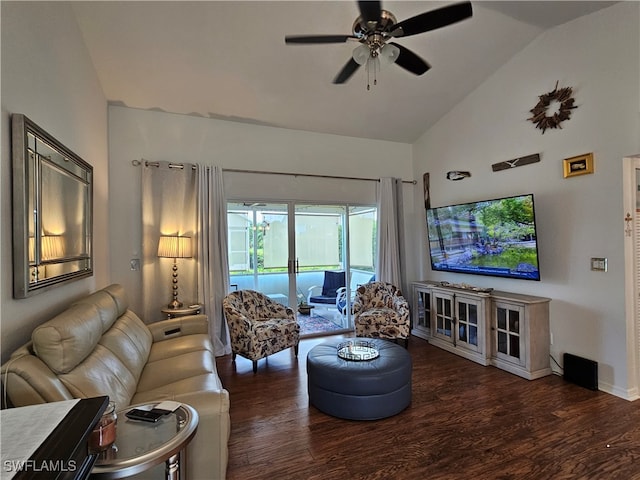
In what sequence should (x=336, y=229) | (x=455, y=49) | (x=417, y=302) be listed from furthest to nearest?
1. (x=336, y=229)
2. (x=417, y=302)
3. (x=455, y=49)

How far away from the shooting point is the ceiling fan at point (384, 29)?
6.64ft

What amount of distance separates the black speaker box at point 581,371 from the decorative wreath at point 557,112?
7.72 ft

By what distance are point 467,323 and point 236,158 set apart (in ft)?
11.9

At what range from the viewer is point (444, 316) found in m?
4.31

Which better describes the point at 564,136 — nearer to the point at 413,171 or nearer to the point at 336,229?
the point at 413,171

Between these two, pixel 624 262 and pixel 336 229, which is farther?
pixel 336 229

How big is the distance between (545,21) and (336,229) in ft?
11.3

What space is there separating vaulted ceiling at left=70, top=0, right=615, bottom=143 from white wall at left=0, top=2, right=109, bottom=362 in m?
0.40

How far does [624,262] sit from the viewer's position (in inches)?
114

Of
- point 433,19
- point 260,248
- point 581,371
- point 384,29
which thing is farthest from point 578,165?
point 260,248

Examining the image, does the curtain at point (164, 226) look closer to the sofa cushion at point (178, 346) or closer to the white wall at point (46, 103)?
the white wall at point (46, 103)

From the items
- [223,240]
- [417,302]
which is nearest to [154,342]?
[223,240]

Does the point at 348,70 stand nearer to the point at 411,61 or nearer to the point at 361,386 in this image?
the point at 411,61

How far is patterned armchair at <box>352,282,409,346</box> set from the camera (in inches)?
163
